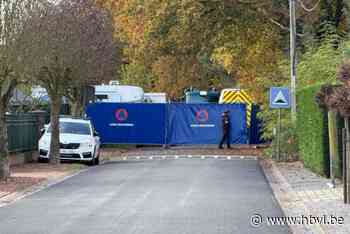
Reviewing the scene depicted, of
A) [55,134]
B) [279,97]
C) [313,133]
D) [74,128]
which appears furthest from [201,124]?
[313,133]

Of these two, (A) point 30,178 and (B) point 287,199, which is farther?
(A) point 30,178

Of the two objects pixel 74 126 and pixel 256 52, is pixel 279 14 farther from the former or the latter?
pixel 74 126

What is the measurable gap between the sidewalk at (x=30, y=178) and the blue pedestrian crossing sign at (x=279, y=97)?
23.0 ft

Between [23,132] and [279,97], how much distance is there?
9.32m

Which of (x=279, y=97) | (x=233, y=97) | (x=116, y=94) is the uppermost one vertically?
(x=116, y=94)

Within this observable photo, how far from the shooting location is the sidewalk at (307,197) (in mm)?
12609

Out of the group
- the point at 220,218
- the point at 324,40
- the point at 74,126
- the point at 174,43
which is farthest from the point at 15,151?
the point at 220,218

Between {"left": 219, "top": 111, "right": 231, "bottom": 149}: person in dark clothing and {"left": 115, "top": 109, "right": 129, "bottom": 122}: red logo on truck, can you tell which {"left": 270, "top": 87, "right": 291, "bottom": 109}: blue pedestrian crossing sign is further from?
{"left": 115, "top": 109, "right": 129, "bottom": 122}: red logo on truck

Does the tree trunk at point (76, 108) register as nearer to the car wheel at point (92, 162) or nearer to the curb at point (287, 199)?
the car wheel at point (92, 162)

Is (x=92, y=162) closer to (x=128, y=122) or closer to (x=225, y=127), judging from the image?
(x=225, y=127)

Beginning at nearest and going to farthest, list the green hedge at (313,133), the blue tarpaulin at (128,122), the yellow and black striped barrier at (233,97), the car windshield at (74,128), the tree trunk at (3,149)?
the green hedge at (313,133) → the tree trunk at (3,149) → the car windshield at (74,128) → the blue tarpaulin at (128,122) → the yellow and black striped barrier at (233,97)

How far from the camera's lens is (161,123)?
4166 cm

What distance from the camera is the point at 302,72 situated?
101 ft

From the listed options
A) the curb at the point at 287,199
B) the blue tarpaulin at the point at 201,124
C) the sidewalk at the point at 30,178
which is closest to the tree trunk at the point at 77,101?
the blue tarpaulin at the point at 201,124
